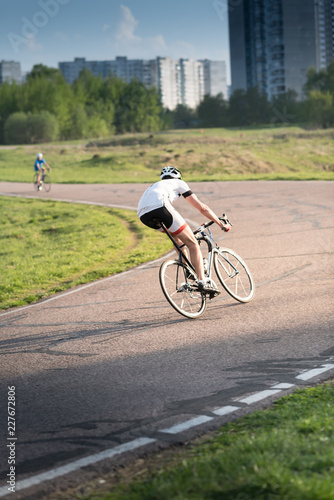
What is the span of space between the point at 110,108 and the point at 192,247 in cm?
10595

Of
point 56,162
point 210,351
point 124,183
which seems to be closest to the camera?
point 210,351

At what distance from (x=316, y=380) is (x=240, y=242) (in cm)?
790

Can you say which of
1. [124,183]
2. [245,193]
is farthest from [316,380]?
[124,183]

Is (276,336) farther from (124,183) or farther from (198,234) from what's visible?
(124,183)

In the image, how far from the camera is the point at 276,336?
650cm

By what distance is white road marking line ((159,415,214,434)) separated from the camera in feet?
14.0

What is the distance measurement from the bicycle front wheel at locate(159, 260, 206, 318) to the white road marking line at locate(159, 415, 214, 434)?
3.05 metres

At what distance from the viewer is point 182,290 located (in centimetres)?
764

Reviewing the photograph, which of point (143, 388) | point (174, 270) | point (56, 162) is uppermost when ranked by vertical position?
point (56, 162)

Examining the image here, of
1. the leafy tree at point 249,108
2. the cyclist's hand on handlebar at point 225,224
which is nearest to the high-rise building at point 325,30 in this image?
the leafy tree at point 249,108

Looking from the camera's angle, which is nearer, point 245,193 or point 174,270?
point 174,270

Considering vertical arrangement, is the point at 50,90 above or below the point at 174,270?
above

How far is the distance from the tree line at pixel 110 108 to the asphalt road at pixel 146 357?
84.6 meters

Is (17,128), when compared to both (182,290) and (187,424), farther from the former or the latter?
(187,424)
